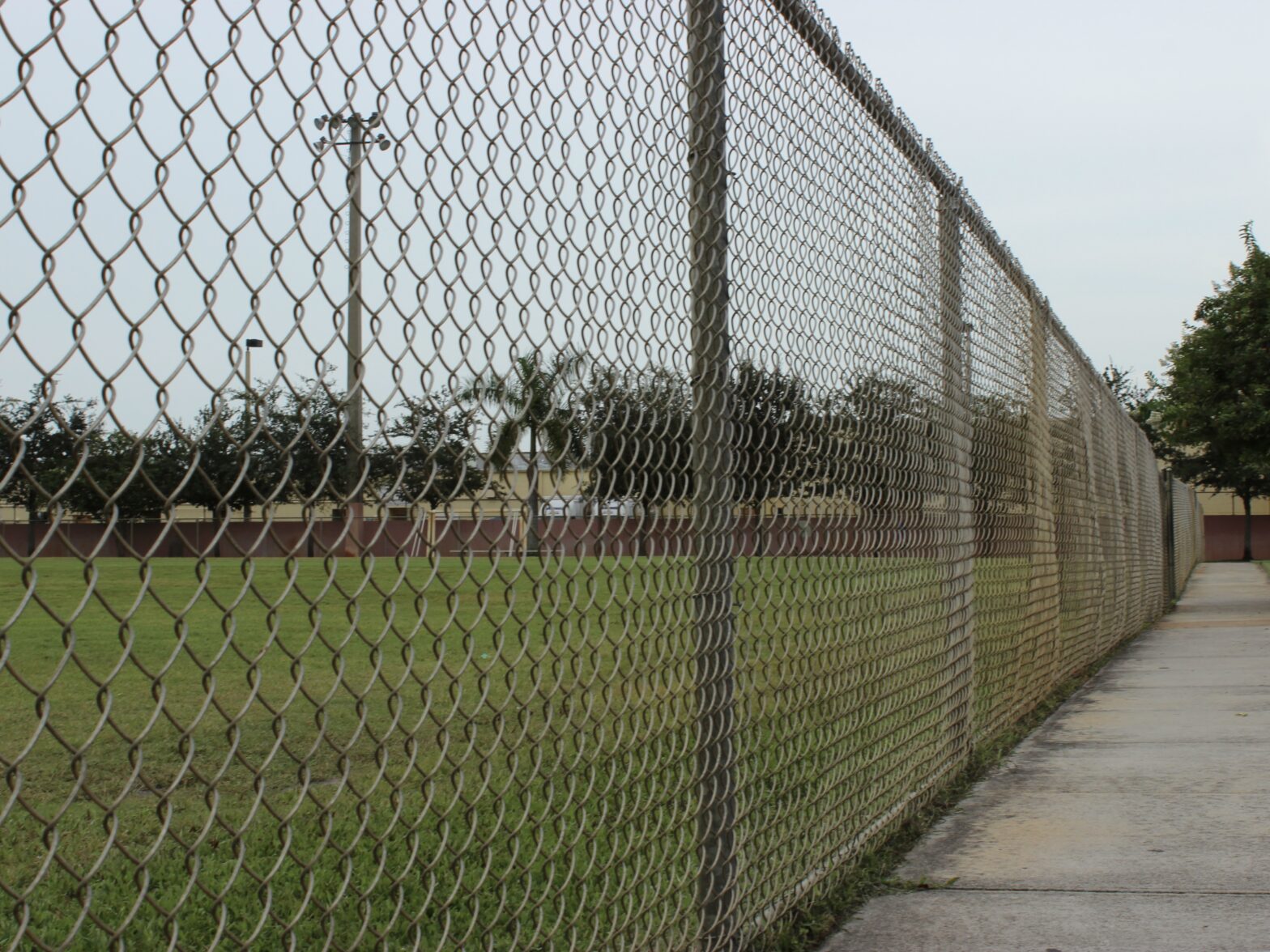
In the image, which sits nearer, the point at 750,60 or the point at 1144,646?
the point at 750,60

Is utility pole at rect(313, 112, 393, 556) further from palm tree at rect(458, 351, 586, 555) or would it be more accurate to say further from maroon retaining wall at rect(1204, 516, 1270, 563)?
maroon retaining wall at rect(1204, 516, 1270, 563)

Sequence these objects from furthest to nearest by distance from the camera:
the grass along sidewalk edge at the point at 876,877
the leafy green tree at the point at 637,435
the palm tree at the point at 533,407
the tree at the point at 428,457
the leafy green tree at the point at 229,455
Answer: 1. the grass along sidewalk edge at the point at 876,877
2. the leafy green tree at the point at 637,435
3. the palm tree at the point at 533,407
4. the tree at the point at 428,457
5. the leafy green tree at the point at 229,455

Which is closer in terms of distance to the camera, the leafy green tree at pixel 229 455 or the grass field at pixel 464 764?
the leafy green tree at pixel 229 455

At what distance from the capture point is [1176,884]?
4.04m

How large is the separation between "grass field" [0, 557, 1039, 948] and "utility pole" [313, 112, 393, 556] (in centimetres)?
12

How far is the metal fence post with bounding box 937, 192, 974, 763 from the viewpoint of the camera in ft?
18.9

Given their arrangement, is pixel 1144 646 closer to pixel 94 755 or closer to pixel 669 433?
pixel 94 755

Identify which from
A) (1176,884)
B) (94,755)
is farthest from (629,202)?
(94,755)

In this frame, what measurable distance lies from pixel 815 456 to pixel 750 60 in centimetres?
114

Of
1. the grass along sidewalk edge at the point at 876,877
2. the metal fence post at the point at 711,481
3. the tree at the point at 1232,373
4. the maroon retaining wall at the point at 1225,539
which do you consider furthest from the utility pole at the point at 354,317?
the maroon retaining wall at the point at 1225,539

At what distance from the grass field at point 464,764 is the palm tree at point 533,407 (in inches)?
7.2

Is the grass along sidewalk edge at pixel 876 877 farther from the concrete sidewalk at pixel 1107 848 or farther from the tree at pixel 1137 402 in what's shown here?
the tree at pixel 1137 402

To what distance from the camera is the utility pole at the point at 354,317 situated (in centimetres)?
200

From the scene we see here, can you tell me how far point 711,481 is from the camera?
3262 millimetres
